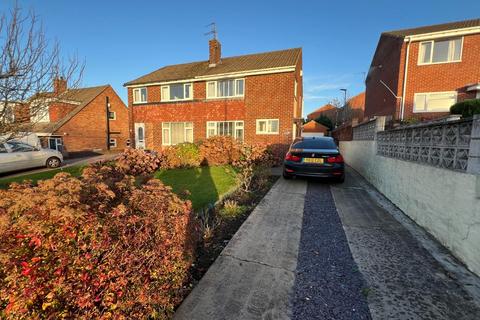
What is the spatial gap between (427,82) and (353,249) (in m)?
16.4

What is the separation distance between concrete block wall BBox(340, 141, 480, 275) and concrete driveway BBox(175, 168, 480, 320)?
0.18 metres

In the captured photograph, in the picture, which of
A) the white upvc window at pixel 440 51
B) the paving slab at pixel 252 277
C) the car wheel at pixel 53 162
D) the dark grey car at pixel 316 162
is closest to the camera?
the paving slab at pixel 252 277

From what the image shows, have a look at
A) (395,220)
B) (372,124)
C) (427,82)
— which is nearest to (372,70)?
(427,82)

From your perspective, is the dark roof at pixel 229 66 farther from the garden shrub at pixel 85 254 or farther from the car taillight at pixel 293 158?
the garden shrub at pixel 85 254

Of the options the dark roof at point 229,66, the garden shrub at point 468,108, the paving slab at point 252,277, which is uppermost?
the dark roof at point 229,66

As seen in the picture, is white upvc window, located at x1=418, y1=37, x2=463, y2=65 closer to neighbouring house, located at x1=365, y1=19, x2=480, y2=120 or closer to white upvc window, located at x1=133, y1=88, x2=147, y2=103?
neighbouring house, located at x1=365, y1=19, x2=480, y2=120

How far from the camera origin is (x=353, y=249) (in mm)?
3234

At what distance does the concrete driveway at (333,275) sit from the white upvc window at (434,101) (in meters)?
14.1

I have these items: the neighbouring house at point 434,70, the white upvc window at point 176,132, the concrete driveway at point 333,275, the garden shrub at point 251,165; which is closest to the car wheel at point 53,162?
the white upvc window at point 176,132

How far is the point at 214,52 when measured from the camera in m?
17.2

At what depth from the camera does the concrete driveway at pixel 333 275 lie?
2.12 m

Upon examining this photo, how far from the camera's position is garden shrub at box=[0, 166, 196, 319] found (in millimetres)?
1342

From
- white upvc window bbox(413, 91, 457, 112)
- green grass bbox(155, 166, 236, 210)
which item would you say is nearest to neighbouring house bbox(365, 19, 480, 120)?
white upvc window bbox(413, 91, 457, 112)

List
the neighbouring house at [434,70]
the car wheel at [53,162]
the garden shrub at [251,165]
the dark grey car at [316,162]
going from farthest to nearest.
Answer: the neighbouring house at [434,70]
the car wheel at [53,162]
the dark grey car at [316,162]
the garden shrub at [251,165]
